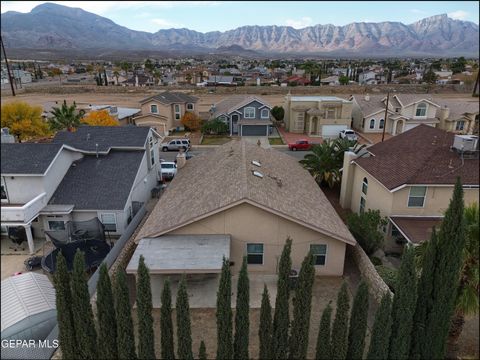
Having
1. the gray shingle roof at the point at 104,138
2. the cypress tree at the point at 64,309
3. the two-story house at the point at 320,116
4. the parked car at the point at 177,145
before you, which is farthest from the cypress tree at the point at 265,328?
the two-story house at the point at 320,116

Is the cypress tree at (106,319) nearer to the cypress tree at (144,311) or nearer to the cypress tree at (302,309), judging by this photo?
the cypress tree at (144,311)

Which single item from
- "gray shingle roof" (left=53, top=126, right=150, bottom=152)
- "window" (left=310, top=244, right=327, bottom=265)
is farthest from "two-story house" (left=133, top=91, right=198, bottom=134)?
"window" (left=310, top=244, right=327, bottom=265)

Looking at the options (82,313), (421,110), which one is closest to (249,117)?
(421,110)

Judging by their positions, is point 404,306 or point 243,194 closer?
point 404,306

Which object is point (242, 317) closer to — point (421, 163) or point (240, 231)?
point (240, 231)

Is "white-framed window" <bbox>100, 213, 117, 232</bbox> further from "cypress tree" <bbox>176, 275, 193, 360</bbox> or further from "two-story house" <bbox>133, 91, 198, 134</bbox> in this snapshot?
"two-story house" <bbox>133, 91, 198, 134</bbox>

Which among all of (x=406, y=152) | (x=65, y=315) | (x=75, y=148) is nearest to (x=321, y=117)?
(x=406, y=152)
